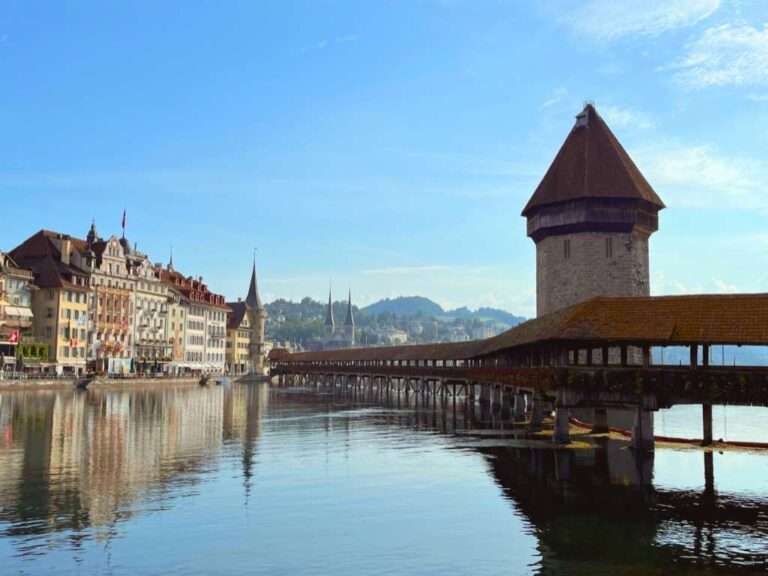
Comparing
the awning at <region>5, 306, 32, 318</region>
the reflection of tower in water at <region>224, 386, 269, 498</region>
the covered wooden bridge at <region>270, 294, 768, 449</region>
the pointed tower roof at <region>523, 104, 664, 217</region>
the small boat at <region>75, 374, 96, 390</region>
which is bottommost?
the reflection of tower in water at <region>224, 386, 269, 498</region>

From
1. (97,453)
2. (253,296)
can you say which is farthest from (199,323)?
(97,453)

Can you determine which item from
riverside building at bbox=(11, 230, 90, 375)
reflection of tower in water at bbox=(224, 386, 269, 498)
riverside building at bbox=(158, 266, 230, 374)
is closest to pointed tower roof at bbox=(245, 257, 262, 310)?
riverside building at bbox=(158, 266, 230, 374)

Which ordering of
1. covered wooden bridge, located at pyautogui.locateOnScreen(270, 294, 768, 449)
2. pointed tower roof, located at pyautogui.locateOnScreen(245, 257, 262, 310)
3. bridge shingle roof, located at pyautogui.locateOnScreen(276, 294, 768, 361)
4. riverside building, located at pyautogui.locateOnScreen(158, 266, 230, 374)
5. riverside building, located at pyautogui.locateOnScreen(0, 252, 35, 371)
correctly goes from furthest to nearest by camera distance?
pointed tower roof, located at pyautogui.locateOnScreen(245, 257, 262, 310), riverside building, located at pyautogui.locateOnScreen(158, 266, 230, 374), riverside building, located at pyautogui.locateOnScreen(0, 252, 35, 371), bridge shingle roof, located at pyautogui.locateOnScreen(276, 294, 768, 361), covered wooden bridge, located at pyautogui.locateOnScreen(270, 294, 768, 449)

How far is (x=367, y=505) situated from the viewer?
22125 millimetres

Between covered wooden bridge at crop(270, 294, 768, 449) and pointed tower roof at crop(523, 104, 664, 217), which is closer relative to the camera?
covered wooden bridge at crop(270, 294, 768, 449)

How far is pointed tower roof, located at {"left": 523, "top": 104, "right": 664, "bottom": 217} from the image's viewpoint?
6425 centimetres

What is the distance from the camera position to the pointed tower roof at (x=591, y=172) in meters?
64.2

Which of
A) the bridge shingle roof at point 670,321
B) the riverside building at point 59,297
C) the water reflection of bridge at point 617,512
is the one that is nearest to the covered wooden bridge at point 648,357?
the bridge shingle roof at point 670,321

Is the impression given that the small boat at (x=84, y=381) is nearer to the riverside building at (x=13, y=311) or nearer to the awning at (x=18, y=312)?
the riverside building at (x=13, y=311)

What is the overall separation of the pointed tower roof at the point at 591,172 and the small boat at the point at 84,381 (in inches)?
1810

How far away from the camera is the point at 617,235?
211ft

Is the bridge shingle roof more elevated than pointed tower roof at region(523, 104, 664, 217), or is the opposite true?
pointed tower roof at region(523, 104, 664, 217)

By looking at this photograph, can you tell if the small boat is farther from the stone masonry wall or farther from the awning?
the stone masonry wall

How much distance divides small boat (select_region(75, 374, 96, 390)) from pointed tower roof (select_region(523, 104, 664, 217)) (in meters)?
A: 46.0
